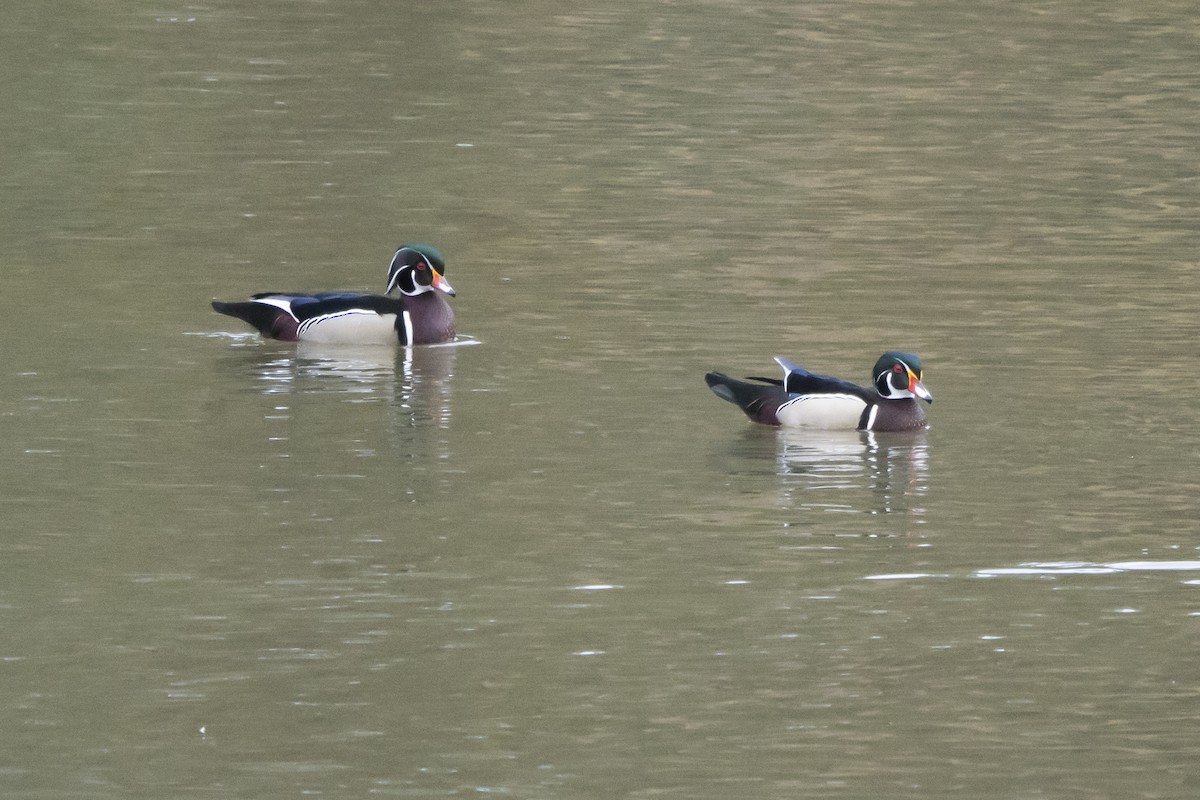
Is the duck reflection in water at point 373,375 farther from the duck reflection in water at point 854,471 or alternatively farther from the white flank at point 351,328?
the duck reflection in water at point 854,471

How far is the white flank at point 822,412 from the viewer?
13.5m

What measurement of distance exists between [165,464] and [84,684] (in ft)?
11.8

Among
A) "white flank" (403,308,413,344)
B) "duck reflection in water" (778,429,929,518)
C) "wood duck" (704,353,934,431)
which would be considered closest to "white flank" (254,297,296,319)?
"white flank" (403,308,413,344)

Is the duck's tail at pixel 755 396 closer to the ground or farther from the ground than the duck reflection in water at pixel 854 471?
farther from the ground

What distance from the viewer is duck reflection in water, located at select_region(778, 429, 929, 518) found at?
11922 mm

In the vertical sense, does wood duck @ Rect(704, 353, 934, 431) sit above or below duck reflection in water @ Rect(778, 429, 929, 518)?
above

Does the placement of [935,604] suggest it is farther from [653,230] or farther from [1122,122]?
[1122,122]

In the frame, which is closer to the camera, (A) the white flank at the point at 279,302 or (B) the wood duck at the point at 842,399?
(B) the wood duck at the point at 842,399

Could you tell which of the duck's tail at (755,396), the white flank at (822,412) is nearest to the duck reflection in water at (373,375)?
the duck's tail at (755,396)

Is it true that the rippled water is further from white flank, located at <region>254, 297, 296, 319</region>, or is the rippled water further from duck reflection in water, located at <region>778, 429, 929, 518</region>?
white flank, located at <region>254, 297, 296, 319</region>

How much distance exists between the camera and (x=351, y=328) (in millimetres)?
16188

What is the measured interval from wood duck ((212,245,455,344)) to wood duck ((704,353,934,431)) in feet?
10.3

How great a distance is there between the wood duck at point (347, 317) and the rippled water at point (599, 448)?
0.52 ft

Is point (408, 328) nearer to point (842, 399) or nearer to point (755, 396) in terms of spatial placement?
point (755, 396)
